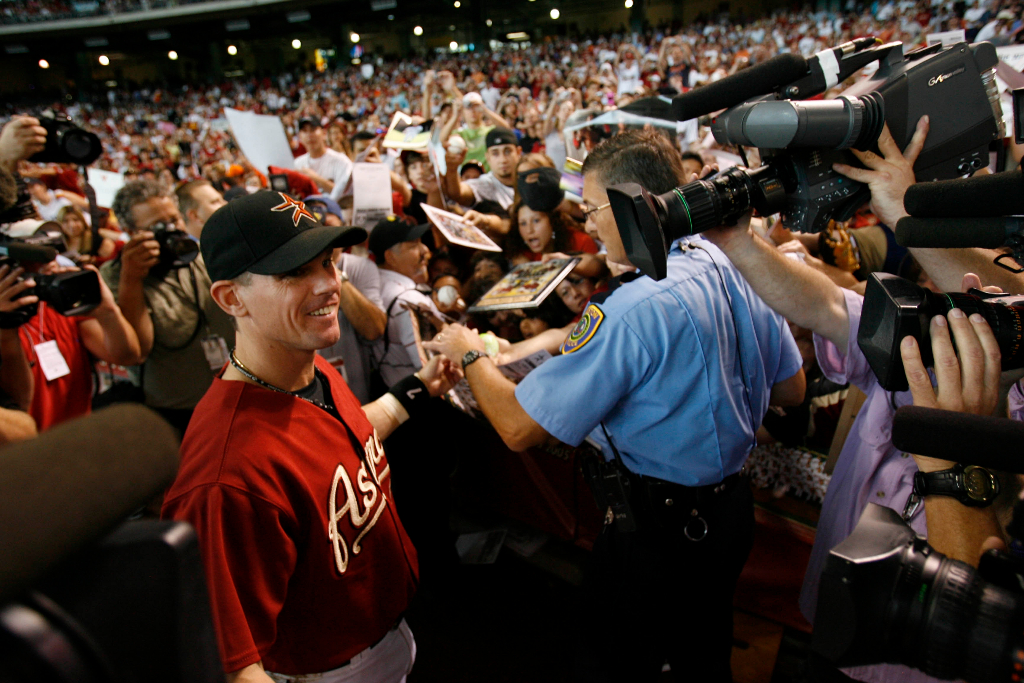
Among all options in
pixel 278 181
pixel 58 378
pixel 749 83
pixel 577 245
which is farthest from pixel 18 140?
pixel 749 83

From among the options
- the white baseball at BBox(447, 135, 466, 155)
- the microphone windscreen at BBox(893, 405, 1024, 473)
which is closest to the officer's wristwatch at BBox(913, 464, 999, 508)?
the microphone windscreen at BBox(893, 405, 1024, 473)

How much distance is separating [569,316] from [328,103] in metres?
20.8

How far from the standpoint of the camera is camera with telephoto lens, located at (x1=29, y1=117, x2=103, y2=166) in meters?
2.62

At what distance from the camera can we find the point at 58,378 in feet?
8.07

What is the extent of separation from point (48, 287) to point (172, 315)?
667 millimetres

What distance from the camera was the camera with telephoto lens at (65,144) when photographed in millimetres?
2615

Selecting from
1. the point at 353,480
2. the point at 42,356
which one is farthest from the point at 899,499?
the point at 42,356

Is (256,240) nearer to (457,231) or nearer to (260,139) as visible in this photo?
(457,231)

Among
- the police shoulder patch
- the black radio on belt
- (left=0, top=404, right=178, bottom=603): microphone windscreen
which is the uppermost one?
(left=0, top=404, right=178, bottom=603): microphone windscreen

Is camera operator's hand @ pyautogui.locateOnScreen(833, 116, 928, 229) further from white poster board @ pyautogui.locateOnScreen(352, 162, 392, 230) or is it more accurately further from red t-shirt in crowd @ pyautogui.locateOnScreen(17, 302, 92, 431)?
red t-shirt in crowd @ pyautogui.locateOnScreen(17, 302, 92, 431)

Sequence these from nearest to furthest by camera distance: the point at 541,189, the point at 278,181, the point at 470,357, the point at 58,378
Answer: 1. the point at 470,357
2. the point at 58,378
3. the point at 541,189
4. the point at 278,181

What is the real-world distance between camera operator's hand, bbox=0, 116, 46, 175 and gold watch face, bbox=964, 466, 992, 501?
347cm

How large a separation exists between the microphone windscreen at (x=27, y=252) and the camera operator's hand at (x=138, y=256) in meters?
0.53

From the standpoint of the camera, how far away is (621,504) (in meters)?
1.66
